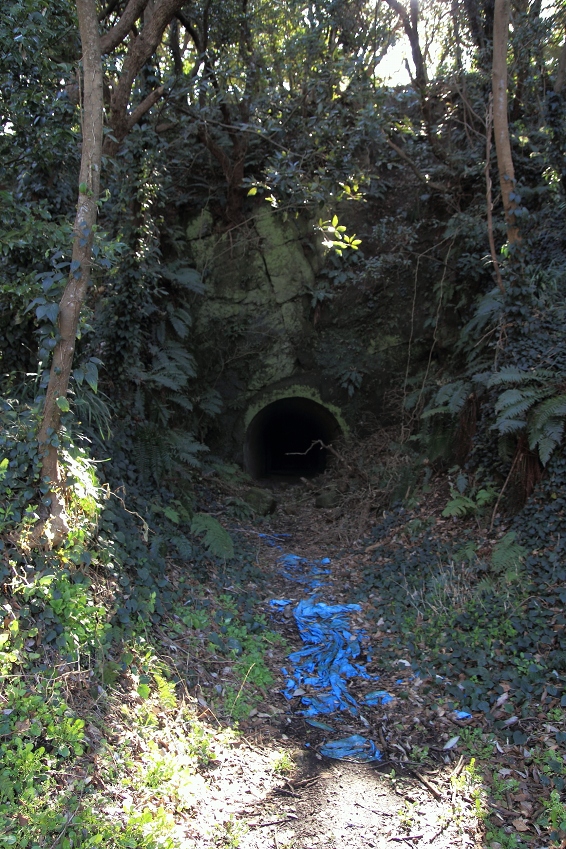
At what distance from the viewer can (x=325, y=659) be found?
19.0 ft

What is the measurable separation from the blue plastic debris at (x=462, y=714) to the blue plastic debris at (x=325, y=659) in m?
0.84

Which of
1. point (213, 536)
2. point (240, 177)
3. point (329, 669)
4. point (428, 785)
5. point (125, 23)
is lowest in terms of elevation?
point (428, 785)

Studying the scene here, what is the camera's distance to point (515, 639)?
527cm

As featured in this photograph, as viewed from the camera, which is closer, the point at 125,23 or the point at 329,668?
the point at 329,668

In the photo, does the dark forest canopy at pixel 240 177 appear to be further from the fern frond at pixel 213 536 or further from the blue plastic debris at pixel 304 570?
the blue plastic debris at pixel 304 570

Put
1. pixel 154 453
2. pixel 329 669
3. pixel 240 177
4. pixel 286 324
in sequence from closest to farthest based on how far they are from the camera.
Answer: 1. pixel 329 669
2. pixel 154 453
3. pixel 240 177
4. pixel 286 324

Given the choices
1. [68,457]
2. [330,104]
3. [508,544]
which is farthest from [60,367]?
[330,104]

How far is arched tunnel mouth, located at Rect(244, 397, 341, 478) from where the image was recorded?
12.8 meters

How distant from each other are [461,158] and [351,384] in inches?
181

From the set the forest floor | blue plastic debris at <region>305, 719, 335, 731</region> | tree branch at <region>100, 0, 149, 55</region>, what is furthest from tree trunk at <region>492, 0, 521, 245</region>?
blue plastic debris at <region>305, 719, 335, 731</region>

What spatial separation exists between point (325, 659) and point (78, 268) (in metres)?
4.24

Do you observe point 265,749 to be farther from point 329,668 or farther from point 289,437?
point 289,437

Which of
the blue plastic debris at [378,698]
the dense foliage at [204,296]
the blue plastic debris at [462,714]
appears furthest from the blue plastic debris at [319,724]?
the blue plastic debris at [462,714]

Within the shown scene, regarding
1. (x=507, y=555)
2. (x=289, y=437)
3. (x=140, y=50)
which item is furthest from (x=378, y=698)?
(x=289, y=437)
